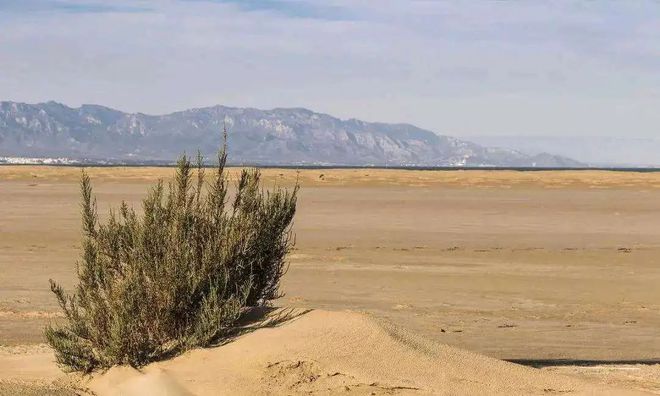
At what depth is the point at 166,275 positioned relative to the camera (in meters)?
8.37

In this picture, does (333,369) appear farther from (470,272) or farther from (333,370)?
(470,272)

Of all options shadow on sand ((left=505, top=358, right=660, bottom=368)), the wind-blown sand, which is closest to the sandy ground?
shadow on sand ((left=505, top=358, right=660, bottom=368))

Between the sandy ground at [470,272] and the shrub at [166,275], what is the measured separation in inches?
35.5

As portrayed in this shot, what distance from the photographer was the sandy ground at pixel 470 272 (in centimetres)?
1148

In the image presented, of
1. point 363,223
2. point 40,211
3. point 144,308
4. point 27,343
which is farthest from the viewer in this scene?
point 40,211

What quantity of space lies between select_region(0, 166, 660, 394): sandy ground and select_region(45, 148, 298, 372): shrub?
901mm

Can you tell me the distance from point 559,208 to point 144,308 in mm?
29672

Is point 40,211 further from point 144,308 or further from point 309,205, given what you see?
point 144,308

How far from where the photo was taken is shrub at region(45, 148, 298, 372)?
8.31 meters

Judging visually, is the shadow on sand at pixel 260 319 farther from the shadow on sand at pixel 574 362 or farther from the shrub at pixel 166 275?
the shadow on sand at pixel 574 362

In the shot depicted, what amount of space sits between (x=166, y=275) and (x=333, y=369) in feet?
5.42

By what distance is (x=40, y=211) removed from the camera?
3178 cm

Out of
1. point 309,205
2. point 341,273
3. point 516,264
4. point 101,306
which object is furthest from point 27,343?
point 309,205

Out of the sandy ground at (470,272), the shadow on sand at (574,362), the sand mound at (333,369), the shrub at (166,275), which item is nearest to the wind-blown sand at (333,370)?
the sand mound at (333,369)
